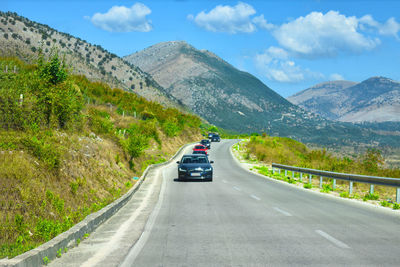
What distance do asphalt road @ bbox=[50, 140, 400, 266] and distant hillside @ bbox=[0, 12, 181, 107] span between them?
134 ft

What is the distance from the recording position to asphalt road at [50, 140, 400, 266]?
6.30 metres

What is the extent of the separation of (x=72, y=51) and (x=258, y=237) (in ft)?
345

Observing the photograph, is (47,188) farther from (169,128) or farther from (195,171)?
(169,128)

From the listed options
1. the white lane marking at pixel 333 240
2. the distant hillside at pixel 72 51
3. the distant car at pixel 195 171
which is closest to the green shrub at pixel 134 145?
the distant car at pixel 195 171

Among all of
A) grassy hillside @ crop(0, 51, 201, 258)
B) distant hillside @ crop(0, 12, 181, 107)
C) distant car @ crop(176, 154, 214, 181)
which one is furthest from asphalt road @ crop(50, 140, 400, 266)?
distant hillside @ crop(0, 12, 181, 107)

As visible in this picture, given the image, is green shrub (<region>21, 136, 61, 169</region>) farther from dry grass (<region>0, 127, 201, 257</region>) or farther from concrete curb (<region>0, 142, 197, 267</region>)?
concrete curb (<region>0, 142, 197, 267</region>)

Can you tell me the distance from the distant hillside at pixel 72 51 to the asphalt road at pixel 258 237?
1613 inches

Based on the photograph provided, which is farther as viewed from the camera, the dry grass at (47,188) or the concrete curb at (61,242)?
the dry grass at (47,188)

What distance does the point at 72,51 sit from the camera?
104938 mm

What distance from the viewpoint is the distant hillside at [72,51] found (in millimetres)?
80812

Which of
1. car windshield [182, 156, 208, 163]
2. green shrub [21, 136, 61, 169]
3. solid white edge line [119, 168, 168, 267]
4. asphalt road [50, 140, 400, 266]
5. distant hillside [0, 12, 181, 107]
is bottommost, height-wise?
solid white edge line [119, 168, 168, 267]

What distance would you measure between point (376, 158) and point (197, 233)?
65.5ft

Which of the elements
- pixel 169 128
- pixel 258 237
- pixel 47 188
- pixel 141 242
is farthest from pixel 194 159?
pixel 169 128

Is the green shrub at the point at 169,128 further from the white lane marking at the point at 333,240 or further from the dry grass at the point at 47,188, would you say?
the white lane marking at the point at 333,240
